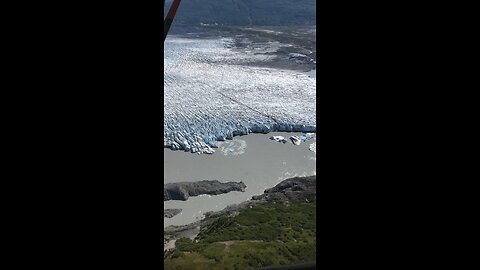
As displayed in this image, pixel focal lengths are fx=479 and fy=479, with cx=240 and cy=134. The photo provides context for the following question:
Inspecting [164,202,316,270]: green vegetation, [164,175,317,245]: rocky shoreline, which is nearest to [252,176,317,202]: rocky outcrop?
[164,175,317,245]: rocky shoreline

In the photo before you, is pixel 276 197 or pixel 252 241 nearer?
pixel 252 241

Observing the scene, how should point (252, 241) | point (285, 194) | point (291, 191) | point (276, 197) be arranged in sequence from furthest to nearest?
1. point (291, 191)
2. point (285, 194)
3. point (276, 197)
4. point (252, 241)

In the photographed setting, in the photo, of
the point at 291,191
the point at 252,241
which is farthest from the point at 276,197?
the point at 252,241

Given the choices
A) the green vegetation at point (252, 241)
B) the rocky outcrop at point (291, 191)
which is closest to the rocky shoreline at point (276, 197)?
the rocky outcrop at point (291, 191)

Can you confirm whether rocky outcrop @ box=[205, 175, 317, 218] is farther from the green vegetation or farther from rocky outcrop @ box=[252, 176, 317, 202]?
the green vegetation

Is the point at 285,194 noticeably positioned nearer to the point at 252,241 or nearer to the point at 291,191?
the point at 291,191

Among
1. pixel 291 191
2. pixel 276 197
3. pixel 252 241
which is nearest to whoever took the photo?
pixel 252 241
